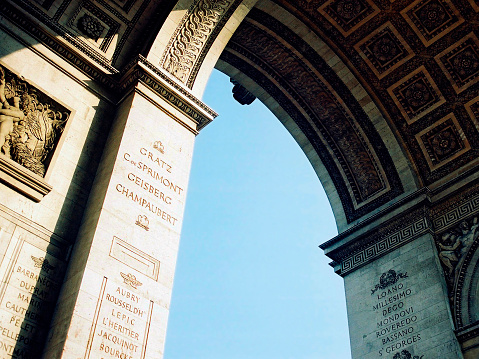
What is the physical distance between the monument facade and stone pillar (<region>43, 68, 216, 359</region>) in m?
0.03

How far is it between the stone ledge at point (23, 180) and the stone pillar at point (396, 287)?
29.3 ft

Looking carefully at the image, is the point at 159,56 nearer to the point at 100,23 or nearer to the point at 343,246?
the point at 100,23

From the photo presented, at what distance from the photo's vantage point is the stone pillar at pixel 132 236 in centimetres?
620

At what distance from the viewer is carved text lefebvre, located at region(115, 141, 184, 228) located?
767 cm

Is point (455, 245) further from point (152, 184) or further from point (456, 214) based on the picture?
point (152, 184)

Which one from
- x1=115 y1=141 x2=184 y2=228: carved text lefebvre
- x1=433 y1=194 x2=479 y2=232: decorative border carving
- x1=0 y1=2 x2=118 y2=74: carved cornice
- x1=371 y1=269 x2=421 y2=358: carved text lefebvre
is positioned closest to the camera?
x1=115 y1=141 x2=184 y2=228: carved text lefebvre

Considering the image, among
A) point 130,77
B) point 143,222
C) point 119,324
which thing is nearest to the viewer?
point 119,324

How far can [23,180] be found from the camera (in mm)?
7195

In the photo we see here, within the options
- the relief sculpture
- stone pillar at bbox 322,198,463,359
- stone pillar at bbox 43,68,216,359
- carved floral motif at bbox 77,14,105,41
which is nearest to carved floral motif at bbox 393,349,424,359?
stone pillar at bbox 322,198,463,359

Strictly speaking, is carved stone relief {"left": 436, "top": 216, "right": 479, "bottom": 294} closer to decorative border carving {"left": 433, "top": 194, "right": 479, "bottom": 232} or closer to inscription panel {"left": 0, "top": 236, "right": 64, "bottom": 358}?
decorative border carving {"left": 433, "top": 194, "right": 479, "bottom": 232}

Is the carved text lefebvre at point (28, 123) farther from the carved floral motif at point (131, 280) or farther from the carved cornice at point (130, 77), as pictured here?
the carved floral motif at point (131, 280)

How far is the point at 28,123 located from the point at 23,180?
3.47 feet

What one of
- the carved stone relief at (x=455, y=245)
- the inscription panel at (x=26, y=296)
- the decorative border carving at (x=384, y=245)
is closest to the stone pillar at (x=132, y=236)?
the inscription panel at (x=26, y=296)

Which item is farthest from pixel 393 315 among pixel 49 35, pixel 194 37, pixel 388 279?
pixel 49 35
